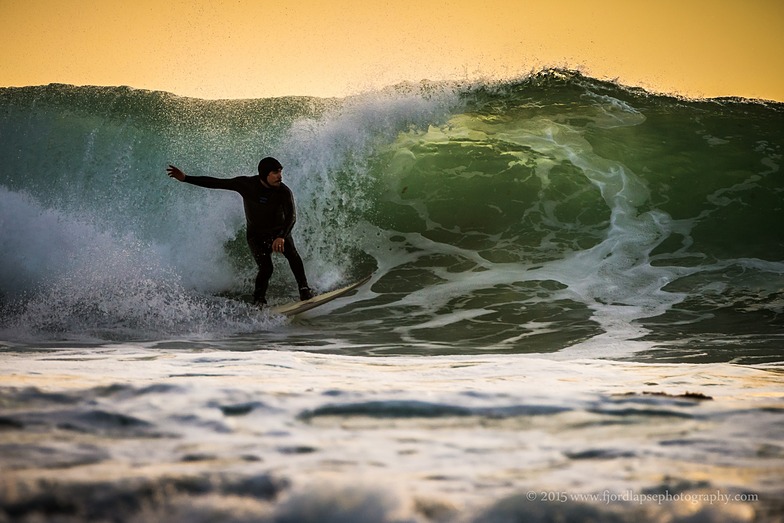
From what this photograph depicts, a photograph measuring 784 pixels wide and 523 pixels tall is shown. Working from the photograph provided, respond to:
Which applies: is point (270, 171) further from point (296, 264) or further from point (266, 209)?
point (296, 264)

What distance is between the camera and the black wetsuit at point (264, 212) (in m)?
7.48

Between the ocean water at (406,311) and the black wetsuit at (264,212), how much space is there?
26.5 inches

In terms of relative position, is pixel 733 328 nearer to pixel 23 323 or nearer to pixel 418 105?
pixel 23 323

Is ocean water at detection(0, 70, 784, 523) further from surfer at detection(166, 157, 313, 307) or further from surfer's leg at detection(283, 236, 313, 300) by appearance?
surfer at detection(166, 157, 313, 307)

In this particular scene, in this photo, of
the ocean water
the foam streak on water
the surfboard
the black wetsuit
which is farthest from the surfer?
the foam streak on water

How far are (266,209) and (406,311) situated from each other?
182 centimetres

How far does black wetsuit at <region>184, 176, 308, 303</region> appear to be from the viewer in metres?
7.48

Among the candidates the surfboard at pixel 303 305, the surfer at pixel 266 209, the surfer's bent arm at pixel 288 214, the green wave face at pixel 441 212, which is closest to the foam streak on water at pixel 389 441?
the green wave face at pixel 441 212

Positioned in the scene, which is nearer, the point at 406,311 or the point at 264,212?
the point at 264,212

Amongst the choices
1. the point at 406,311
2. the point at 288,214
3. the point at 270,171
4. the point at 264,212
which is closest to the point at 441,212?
the point at 406,311

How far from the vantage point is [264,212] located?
25.0ft

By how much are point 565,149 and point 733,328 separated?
6.11 m

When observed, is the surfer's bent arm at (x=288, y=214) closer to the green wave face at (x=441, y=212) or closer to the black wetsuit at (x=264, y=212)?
the black wetsuit at (x=264, y=212)

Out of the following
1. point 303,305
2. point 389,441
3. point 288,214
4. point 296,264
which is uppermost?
point 288,214
